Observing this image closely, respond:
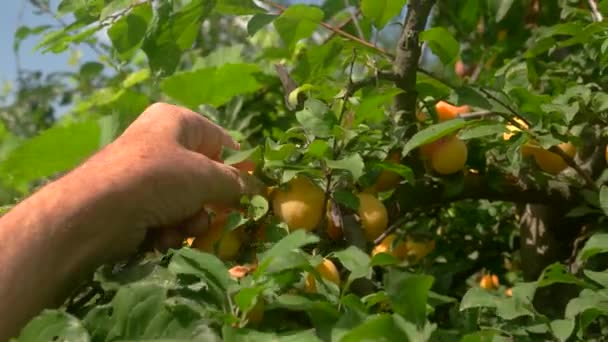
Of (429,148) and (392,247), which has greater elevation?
(429,148)

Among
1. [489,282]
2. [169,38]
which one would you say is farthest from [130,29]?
[489,282]

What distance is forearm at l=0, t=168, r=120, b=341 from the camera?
28.0 inches

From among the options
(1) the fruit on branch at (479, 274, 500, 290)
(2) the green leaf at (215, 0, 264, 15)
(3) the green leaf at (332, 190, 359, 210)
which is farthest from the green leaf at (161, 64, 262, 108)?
(1) the fruit on branch at (479, 274, 500, 290)

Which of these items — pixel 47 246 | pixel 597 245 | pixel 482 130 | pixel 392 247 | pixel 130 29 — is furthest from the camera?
pixel 392 247

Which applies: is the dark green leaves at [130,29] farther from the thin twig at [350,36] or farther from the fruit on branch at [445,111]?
the fruit on branch at [445,111]

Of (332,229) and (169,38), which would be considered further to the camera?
(169,38)

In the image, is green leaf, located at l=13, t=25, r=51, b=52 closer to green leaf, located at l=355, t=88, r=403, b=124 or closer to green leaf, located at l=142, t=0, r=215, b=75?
green leaf, located at l=142, t=0, r=215, b=75

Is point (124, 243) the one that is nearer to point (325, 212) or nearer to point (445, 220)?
point (325, 212)

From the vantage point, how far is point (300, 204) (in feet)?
2.86

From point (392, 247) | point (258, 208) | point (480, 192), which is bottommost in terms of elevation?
point (392, 247)

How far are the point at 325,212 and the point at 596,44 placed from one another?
1.61 ft

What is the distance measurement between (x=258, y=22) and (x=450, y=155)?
0.88ft

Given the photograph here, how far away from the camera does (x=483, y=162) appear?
1108 mm

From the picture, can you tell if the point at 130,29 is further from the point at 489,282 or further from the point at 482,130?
the point at 489,282
